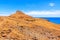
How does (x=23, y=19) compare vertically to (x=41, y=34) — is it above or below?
above

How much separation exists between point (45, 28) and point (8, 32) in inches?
163

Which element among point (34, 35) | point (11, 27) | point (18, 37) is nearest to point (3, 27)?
point (11, 27)

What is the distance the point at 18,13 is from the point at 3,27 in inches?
174

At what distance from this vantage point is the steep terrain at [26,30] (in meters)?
16.5

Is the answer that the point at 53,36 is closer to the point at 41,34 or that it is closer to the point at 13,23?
the point at 41,34

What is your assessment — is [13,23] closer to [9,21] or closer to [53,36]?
[9,21]

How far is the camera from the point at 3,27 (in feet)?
55.9

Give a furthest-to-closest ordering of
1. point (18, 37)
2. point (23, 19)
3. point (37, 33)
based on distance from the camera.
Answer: point (23, 19), point (37, 33), point (18, 37)

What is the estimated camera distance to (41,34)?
57.7 feet

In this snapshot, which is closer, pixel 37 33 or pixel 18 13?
pixel 37 33

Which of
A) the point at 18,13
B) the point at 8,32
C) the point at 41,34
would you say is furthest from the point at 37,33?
the point at 18,13

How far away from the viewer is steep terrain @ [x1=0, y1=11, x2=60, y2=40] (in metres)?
16.5

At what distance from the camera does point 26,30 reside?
17.5 meters

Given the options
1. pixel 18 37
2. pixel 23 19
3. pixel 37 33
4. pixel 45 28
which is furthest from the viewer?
pixel 23 19
